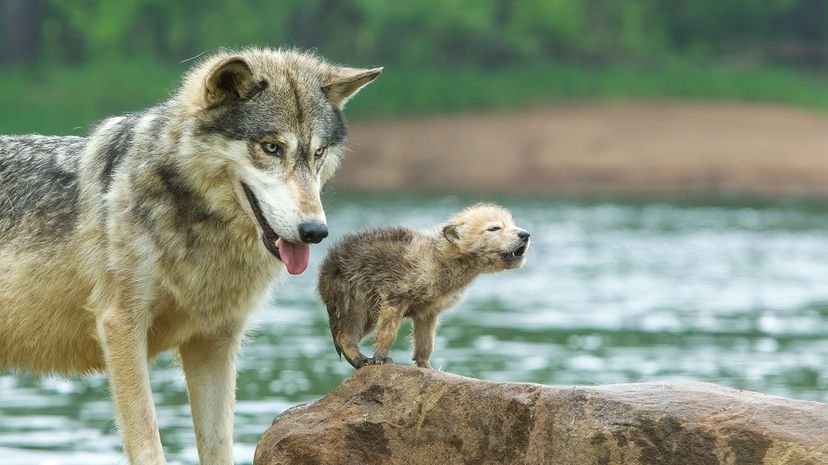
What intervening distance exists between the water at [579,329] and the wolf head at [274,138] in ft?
3.78

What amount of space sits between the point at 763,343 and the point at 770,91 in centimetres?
3264

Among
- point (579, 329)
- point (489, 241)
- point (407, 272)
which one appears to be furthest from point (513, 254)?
point (579, 329)

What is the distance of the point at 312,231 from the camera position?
7.06m

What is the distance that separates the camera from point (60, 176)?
332 inches

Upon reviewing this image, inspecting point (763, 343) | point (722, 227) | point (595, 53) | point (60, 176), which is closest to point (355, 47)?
point (595, 53)

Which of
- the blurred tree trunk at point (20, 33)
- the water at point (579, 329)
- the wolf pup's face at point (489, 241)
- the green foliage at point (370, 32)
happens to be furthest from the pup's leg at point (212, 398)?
the blurred tree trunk at point (20, 33)

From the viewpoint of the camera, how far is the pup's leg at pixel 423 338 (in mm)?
8320

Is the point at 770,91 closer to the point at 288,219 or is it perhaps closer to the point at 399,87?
the point at 399,87

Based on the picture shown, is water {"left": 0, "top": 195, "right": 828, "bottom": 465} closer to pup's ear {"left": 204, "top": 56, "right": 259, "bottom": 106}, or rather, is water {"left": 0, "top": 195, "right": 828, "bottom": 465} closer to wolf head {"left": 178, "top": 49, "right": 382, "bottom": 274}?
wolf head {"left": 178, "top": 49, "right": 382, "bottom": 274}

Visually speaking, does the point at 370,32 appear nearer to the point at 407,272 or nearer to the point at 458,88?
the point at 458,88

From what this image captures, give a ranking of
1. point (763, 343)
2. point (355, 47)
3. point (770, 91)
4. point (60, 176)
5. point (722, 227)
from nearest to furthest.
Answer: point (60, 176) < point (763, 343) < point (722, 227) < point (770, 91) < point (355, 47)

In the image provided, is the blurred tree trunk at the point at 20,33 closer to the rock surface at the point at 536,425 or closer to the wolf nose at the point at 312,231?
the rock surface at the point at 536,425

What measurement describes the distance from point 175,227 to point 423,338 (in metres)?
1.50

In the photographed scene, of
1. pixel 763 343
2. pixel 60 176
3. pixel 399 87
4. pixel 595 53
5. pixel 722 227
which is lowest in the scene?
pixel 60 176
